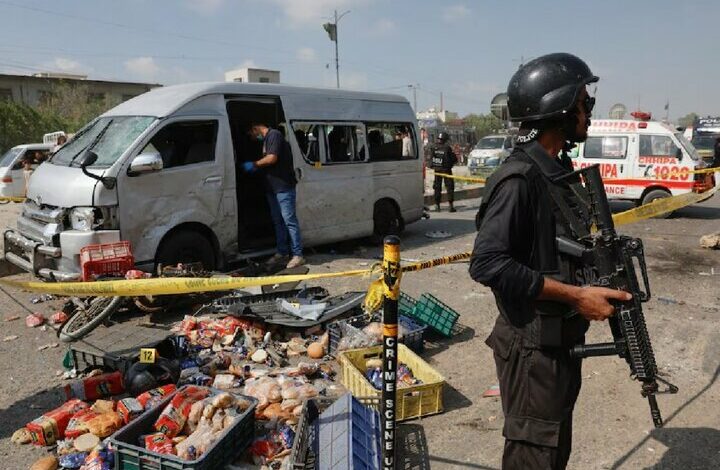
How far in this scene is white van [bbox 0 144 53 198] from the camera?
1480 centimetres

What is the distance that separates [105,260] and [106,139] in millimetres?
1731

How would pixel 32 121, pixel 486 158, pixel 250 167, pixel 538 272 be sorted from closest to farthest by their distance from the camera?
pixel 538 272 < pixel 250 167 < pixel 486 158 < pixel 32 121

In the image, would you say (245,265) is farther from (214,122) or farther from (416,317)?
(416,317)

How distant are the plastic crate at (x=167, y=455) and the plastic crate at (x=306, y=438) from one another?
0.33 meters

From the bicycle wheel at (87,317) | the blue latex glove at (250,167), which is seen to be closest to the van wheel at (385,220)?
the blue latex glove at (250,167)

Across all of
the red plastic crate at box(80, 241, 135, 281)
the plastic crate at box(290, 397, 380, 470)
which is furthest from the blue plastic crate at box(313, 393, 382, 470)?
the red plastic crate at box(80, 241, 135, 281)

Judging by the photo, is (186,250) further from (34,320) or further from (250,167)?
(34,320)

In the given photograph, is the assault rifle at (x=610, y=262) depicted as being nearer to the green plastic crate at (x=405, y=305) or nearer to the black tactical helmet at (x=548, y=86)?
the black tactical helmet at (x=548, y=86)

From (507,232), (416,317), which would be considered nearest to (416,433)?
(416,317)

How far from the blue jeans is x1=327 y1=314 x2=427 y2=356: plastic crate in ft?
8.68

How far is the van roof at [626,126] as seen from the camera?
484 inches

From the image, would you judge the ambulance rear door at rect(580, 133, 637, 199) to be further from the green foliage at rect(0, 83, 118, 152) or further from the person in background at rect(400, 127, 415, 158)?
the green foliage at rect(0, 83, 118, 152)

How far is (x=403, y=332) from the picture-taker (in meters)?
4.74

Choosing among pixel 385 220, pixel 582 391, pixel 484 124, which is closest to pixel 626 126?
pixel 385 220
